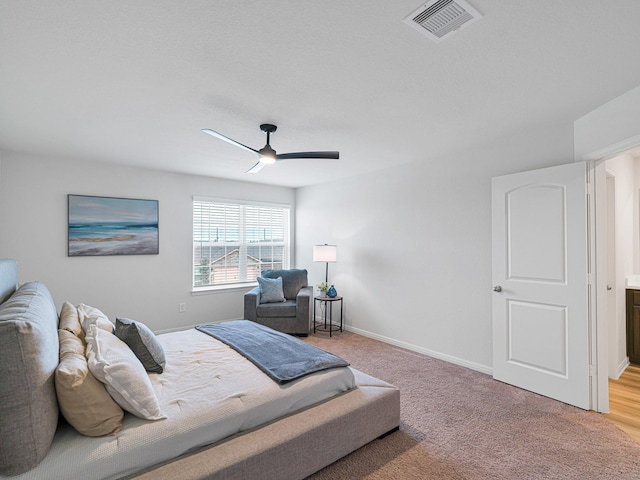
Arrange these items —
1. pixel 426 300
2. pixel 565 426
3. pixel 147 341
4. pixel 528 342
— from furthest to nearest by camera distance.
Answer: pixel 426 300 → pixel 528 342 → pixel 565 426 → pixel 147 341

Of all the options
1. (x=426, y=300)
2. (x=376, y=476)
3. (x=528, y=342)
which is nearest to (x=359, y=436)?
(x=376, y=476)

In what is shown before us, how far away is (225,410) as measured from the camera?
5.63 feet

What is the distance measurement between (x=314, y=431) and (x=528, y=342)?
228 centimetres

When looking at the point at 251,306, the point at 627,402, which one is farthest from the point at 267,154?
the point at 627,402

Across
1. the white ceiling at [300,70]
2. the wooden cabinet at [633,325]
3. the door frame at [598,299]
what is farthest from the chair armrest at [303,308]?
the wooden cabinet at [633,325]

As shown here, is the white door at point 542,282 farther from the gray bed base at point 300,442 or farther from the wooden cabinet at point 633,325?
the wooden cabinet at point 633,325

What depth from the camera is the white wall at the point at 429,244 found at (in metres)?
3.39

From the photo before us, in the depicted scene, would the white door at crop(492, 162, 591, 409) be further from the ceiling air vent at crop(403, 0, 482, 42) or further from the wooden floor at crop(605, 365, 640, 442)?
the ceiling air vent at crop(403, 0, 482, 42)

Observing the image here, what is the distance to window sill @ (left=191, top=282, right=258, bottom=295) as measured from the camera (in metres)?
5.06

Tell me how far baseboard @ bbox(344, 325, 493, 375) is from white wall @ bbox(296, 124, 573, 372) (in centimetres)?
1

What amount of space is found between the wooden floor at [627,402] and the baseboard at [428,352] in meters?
0.97

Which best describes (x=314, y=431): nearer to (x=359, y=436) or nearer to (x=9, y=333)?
(x=359, y=436)

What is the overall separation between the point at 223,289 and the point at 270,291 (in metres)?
0.93

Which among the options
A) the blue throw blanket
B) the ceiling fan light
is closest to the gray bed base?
the blue throw blanket
